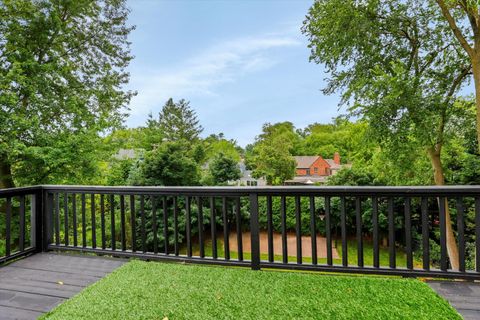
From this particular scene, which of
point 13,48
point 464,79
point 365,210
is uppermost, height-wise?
point 13,48

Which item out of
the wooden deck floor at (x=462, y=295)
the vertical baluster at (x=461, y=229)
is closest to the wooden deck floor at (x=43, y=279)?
the wooden deck floor at (x=462, y=295)

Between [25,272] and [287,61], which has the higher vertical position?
[287,61]

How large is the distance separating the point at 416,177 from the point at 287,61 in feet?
25.0

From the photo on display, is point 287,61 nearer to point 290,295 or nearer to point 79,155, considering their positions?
point 79,155

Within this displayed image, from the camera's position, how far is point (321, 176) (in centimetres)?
2789

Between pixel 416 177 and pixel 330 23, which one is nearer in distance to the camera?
pixel 330 23

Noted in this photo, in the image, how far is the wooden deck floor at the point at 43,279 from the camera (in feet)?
6.23

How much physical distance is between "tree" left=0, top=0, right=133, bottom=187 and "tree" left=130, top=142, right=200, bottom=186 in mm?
2724

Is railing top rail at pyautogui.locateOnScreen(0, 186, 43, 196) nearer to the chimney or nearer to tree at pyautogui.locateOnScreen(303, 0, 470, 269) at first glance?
tree at pyautogui.locateOnScreen(303, 0, 470, 269)

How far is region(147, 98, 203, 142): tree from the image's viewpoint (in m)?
24.8

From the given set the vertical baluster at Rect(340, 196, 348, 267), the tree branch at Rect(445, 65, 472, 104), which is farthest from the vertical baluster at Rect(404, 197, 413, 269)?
the tree branch at Rect(445, 65, 472, 104)

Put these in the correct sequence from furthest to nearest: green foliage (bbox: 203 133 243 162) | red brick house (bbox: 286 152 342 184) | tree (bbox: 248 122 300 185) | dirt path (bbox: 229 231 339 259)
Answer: red brick house (bbox: 286 152 342 184), green foliage (bbox: 203 133 243 162), tree (bbox: 248 122 300 185), dirt path (bbox: 229 231 339 259)

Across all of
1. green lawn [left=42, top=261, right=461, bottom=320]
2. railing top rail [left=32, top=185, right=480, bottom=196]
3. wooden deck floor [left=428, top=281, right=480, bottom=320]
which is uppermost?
railing top rail [left=32, top=185, right=480, bottom=196]

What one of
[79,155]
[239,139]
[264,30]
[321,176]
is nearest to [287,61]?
[264,30]
